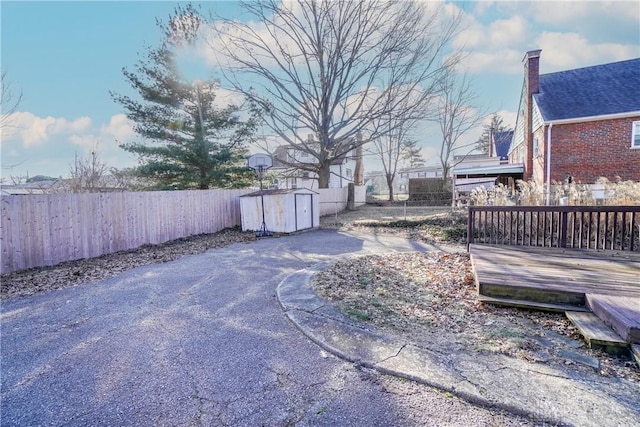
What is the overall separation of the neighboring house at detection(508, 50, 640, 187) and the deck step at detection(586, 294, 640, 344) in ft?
35.1

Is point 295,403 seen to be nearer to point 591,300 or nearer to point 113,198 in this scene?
point 591,300

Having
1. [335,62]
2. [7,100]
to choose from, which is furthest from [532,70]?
[7,100]

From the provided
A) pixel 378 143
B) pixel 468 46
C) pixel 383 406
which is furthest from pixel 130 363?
pixel 378 143

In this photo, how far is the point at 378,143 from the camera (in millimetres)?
25516

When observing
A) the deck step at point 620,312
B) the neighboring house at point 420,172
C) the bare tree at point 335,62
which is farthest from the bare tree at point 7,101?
the neighboring house at point 420,172

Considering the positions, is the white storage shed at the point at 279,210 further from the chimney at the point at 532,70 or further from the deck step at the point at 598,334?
the chimney at the point at 532,70

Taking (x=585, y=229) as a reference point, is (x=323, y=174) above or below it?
above

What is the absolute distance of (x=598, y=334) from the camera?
2686 mm

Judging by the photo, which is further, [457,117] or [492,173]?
[457,117]

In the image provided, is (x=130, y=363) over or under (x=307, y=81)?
under

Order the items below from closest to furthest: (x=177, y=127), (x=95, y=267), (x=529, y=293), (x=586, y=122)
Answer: (x=529, y=293), (x=95, y=267), (x=586, y=122), (x=177, y=127)

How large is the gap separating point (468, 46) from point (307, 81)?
23.2 feet

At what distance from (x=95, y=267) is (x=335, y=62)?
40.5 feet

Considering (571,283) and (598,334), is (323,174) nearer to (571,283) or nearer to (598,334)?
(571,283)
